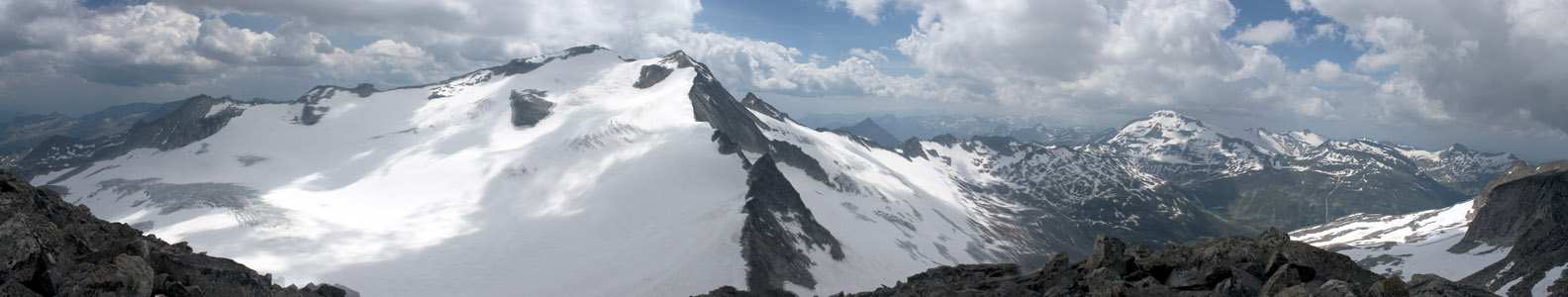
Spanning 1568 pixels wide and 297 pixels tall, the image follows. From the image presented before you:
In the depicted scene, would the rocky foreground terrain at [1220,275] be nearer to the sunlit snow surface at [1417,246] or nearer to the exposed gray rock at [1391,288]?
the exposed gray rock at [1391,288]

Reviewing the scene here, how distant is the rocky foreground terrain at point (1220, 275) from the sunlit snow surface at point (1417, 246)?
99.1 meters

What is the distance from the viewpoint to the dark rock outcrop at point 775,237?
94.3m

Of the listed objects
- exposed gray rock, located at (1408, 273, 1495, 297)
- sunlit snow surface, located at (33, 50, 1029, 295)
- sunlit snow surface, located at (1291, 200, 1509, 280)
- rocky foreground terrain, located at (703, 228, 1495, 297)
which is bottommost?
sunlit snow surface, located at (1291, 200, 1509, 280)

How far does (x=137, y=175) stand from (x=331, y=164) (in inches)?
1426

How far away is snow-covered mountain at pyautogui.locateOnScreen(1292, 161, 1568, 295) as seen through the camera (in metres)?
75.8

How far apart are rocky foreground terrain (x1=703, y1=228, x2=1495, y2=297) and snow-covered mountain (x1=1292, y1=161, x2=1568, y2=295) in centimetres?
5853

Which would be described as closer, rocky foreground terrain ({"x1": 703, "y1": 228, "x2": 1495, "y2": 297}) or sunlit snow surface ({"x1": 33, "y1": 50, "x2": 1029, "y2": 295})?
rocky foreground terrain ({"x1": 703, "y1": 228, "x2": 1495, "y2": 297})

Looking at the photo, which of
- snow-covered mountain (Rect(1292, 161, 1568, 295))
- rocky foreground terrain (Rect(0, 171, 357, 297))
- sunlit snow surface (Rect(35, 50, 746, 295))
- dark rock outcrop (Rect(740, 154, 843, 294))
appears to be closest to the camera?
rocky foreground terrain (Rect(0, 171, 357, 297))

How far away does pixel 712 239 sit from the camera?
101188 millimetres

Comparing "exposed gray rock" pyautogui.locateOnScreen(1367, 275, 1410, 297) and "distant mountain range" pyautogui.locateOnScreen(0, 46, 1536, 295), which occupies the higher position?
"distant mountain range" pyautogui.locateOnScreen(0, 46, 1536, 295)

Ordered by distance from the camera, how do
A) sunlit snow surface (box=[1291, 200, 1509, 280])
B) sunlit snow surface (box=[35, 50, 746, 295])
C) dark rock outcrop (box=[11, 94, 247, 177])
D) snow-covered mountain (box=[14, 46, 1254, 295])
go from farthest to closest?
dark rock outcrop (box=[11, 94, 247, 177]) → sunlit snow surface (box=[1291, 200, 1509, 280]) → snow-covered mountain (box=[14, 46, 1254, 295]) → sunlit snow surface (box=[35, 50, 746, 295])

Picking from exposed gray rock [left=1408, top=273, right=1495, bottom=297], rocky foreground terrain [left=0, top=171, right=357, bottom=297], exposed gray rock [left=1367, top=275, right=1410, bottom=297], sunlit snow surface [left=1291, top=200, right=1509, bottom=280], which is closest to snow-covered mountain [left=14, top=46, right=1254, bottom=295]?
rocky foreground terrain [left=0, top=171, right=357, bottom=297]

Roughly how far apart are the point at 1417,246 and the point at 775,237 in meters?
137

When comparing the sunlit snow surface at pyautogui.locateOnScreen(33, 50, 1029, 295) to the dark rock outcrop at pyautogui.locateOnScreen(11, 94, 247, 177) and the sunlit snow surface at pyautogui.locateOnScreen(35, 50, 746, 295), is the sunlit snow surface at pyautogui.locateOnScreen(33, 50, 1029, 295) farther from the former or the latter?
the dark rock outcrop at pyautogui.locateOnScreen(11, 94, 247, 177)
